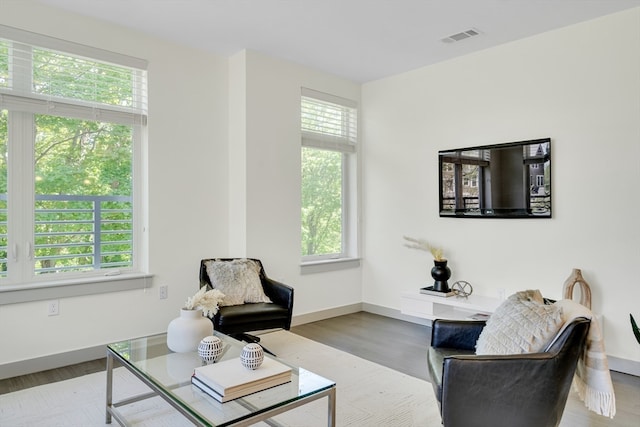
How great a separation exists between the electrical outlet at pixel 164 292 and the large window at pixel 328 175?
1.54 m

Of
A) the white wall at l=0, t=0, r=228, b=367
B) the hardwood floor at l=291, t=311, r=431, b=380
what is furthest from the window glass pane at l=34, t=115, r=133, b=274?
the hardwood floor at l=291, t=311, r=431, b=380

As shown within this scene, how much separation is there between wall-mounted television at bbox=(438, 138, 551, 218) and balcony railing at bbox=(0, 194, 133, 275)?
310 centimetres

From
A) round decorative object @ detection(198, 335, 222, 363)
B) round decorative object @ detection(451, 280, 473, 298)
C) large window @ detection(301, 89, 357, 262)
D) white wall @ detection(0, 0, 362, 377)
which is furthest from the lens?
large window @ detection(301, 89, 357, 262)

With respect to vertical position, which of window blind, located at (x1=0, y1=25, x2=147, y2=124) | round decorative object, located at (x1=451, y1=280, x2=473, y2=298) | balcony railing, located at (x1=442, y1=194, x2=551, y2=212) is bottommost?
round decorative object, located at (x1=451, y1=280, x2=473, y2=298)

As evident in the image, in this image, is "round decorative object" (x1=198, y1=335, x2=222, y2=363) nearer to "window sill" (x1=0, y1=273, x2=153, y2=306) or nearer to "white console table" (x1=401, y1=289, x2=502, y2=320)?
"window sill" (x1=0, y1=273, x2=153, y2=306)

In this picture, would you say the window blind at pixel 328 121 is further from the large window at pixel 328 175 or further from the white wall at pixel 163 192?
the white wall at pixel 163 192

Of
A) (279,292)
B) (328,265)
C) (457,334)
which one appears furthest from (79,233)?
(457,334)

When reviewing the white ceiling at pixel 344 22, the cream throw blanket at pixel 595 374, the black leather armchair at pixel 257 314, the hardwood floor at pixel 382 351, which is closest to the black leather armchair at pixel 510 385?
the cream throw blanket at pixel 595 374

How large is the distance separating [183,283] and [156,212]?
2.34 ft

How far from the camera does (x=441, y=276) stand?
4070 millimetres

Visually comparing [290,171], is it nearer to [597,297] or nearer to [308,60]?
[308,60]

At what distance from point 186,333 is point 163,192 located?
180 cm

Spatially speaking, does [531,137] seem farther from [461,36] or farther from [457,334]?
[457,334]

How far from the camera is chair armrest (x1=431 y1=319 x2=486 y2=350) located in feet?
7.82
